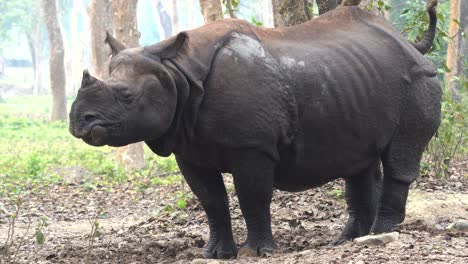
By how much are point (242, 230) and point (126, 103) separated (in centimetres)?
267

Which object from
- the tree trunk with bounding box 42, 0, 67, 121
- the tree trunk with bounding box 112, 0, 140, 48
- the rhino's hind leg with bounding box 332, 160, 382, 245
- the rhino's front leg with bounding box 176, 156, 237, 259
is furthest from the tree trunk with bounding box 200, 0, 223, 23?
the tree trunk with bounding box 42, 0, 67, 121

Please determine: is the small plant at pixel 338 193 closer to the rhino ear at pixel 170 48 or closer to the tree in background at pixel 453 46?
the rhino ear at pixel 170 48

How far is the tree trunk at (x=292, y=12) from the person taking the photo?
9.16 meters

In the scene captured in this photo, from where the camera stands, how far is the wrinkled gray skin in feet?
17.7

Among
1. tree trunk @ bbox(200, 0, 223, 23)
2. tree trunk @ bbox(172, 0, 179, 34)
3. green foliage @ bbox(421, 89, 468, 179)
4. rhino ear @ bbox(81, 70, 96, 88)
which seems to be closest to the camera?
rhino ear @ bbox(81, 70, 96, 88)

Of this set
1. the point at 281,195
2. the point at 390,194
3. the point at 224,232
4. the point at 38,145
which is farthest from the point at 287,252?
the point at 38,145

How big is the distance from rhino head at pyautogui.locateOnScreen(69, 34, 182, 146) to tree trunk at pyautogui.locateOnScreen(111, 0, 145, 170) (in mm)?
9822

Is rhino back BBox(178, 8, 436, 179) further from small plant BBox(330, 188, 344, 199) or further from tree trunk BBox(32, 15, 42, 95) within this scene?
tree trunk BBox(32, 15, 42, 95)

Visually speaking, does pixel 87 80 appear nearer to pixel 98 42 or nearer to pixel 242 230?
pixel 242 230

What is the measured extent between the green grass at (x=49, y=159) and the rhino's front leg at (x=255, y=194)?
650 cm

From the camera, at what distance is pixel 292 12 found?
917cm

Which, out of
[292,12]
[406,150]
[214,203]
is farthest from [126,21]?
[406,150]

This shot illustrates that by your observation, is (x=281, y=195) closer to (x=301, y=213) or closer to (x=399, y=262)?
(x=301, y=213)

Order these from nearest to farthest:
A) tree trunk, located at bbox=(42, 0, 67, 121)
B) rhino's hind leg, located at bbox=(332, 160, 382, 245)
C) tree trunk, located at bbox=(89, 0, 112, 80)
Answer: rhino's hind leg, located at bbox=(332, 160, 382, 245), tree trunk, located at bbox=(89, 0, 112, 80), tree trunk, located at bbox=(42, 0, 67, 121)
